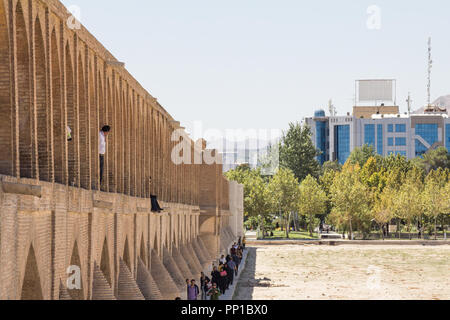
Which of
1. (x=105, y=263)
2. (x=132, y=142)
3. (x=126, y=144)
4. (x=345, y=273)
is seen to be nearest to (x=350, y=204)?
(x=345, y=273)

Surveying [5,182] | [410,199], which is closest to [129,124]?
[5,182]

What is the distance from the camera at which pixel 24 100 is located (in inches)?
508

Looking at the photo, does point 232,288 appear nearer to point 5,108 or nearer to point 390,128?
point 5,108

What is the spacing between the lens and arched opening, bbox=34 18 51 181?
13664 mm

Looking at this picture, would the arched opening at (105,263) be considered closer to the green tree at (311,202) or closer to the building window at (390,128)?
the green tree at (311,202)

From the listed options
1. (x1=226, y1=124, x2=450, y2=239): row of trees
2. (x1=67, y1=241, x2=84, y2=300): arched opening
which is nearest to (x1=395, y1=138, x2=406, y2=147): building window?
(x1=226, y1=124, x2=450, y2=239): row of trees

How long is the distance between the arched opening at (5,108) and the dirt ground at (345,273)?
2106 cm

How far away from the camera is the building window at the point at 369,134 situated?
151625mm

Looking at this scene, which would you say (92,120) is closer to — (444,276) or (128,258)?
(128,258)

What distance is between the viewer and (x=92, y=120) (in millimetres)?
18578

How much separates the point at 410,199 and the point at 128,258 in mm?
61397

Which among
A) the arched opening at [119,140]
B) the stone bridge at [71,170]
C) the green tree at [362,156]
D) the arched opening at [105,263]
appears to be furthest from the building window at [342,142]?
the arched opening at [105,263]

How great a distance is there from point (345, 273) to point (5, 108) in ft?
113

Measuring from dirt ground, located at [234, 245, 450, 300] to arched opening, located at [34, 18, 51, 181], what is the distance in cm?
1914
